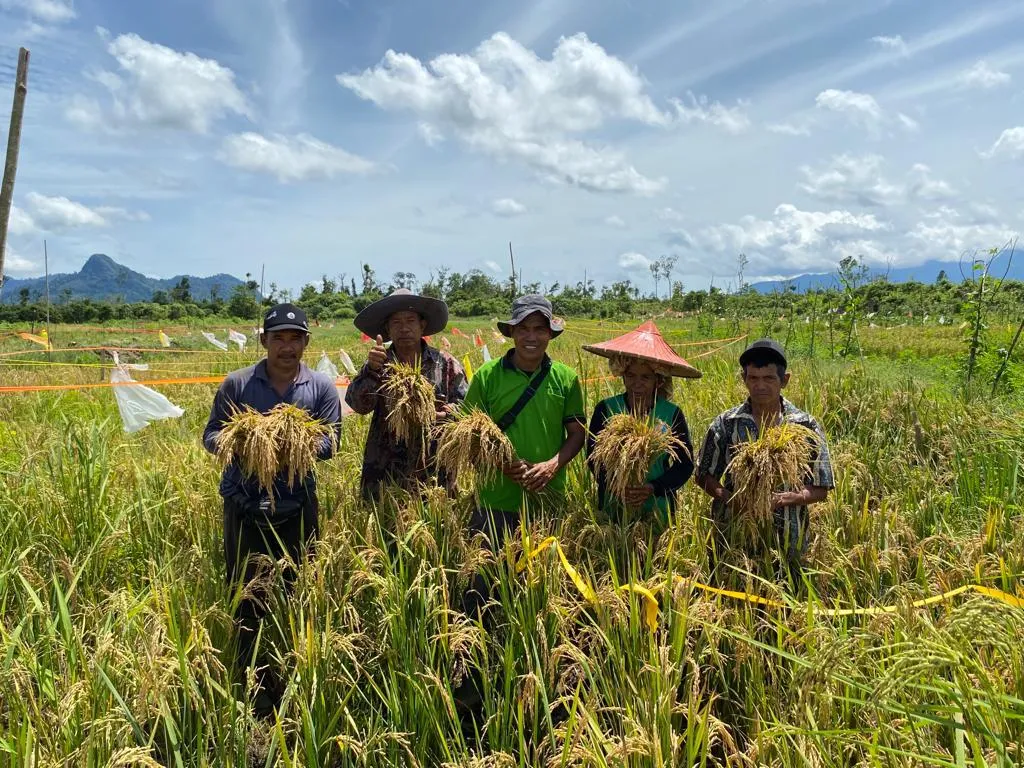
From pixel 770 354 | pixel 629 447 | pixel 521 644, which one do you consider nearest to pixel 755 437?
pixel 770 354

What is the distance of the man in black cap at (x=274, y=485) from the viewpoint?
2762 mm

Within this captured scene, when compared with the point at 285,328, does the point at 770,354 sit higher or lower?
lower

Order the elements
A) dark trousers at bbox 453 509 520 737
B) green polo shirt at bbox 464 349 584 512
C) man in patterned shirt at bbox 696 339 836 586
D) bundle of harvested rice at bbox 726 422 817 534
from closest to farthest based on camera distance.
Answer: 1. bundle of harvested rice at bbox 726 422 817 534
2. dark trousers at bbox 453 509 520 737
3. man in patterned shirt at bbox 696 339 836 586
4. green polo shirt at bbox 464 349 584 512

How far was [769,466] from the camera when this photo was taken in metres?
2.21

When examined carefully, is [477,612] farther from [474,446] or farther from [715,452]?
[715,452]

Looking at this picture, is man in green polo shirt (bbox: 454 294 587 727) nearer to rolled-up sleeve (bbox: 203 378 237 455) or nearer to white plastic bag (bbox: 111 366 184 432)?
rolled-up sleeve (bbox: 203 378 237 455)

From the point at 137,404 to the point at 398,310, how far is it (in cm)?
312

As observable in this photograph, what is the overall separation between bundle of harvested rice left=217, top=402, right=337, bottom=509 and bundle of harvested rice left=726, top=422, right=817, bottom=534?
5.79 feet

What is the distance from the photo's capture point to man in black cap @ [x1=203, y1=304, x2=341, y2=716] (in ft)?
9.06

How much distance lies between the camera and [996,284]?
647 centimetres

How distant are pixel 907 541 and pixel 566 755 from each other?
2.14 meters

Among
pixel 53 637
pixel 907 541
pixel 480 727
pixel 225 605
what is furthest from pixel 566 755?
pixel 907 541

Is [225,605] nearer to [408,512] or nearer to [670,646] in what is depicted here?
[408,512]

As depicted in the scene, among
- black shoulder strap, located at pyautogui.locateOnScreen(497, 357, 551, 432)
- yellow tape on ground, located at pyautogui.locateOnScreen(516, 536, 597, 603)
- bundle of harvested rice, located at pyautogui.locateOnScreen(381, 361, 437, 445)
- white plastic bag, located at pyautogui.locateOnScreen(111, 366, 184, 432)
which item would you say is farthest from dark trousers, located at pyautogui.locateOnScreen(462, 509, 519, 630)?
white plastic bag, located at pyautogui.locateOnScreen(111, 366, 184, 432)
